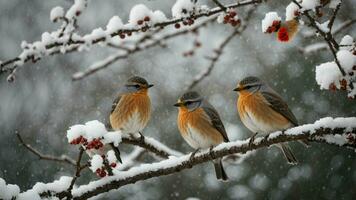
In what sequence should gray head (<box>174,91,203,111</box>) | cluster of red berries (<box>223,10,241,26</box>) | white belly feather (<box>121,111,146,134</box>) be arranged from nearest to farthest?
cluster of red berries (<box>223,10,241,26</box>) → gray head (<box>174,91,203,111</box>) → white belly feather (<box>121,111,146,134</box>)

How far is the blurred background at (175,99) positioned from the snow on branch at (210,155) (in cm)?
942

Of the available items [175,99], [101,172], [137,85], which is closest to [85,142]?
[101,172]

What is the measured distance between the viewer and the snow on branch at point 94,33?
4.06 m

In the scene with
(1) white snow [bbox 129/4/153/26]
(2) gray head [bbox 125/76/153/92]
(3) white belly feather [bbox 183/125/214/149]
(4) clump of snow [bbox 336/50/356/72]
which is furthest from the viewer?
(2) gray head [bbox 125/76/153/92]

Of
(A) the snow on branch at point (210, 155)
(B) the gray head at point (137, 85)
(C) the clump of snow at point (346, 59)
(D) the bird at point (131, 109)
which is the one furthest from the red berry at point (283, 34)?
(B) the gray head at point (137, 85)

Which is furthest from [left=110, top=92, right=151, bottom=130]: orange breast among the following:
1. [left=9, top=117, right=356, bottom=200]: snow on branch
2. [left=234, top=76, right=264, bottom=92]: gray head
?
[left=9, top=117, right=356, bottom=200]: snow on branch

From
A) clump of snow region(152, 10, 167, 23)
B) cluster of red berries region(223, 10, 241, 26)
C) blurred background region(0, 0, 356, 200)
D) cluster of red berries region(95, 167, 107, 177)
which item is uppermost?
blurred background region(0, 0, 356, 200)

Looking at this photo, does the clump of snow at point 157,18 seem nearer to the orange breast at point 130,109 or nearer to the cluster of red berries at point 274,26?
the cluster of red berries at point 274,26

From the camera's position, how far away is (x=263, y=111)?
5.46m

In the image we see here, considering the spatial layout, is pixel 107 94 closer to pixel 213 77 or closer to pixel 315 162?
pixel 213 77

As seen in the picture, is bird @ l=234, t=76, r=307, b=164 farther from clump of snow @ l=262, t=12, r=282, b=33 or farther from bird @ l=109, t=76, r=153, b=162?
clump of snow @ l=262, t=12, r=282, b=33

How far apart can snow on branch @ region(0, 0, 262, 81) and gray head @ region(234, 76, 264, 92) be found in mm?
1729

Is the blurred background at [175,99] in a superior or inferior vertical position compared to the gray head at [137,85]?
superior

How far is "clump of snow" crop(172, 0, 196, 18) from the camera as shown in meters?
4.07
